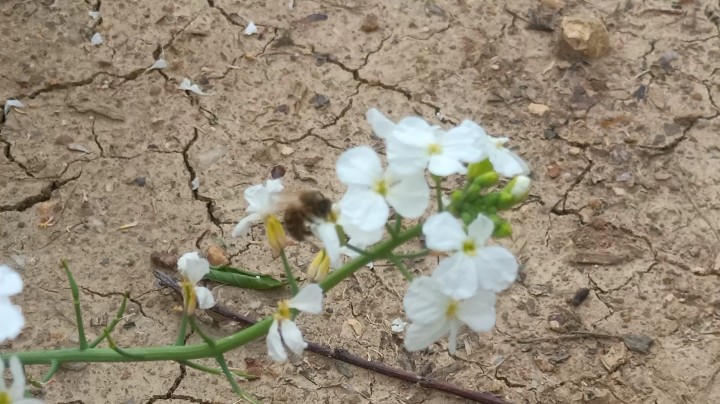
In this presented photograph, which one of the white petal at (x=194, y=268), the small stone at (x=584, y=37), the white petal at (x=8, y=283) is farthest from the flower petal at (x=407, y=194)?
the small stone at (x=584, y=37)

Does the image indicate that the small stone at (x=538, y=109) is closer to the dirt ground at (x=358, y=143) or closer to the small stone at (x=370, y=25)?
the dirt ground at (x=358, y=143)

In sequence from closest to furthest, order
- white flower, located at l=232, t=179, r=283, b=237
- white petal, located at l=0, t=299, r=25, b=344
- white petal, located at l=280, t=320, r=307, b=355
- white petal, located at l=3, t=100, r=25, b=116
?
white petal, located at l=0, t=299, r=25, b=344 < white petal, located at l=280, t=320, r=307, b=355 < white flower, located at l=232, t=179, r=283, b=237 < white petal, located at l=3, t=100, r=25, b=116

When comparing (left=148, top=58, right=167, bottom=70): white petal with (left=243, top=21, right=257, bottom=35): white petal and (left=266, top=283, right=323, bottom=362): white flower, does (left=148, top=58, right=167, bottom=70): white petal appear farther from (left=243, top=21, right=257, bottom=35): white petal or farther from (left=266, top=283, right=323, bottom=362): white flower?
(left=266, top=283, right=323, bottom=362): white flower

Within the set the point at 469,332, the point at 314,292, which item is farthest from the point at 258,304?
the point at 314,292

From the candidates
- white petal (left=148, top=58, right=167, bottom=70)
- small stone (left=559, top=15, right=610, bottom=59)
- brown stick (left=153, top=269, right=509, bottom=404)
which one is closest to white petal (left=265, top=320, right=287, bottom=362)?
brown stick (left=153, top=269, right=509, bottom=404)

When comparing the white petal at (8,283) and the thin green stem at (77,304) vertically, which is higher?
the white petal at (8,283)

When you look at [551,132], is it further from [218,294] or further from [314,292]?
[314,292]
